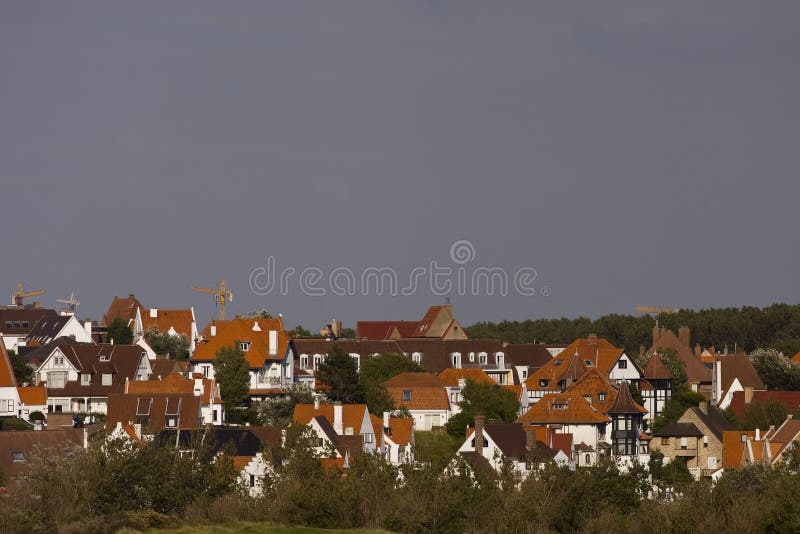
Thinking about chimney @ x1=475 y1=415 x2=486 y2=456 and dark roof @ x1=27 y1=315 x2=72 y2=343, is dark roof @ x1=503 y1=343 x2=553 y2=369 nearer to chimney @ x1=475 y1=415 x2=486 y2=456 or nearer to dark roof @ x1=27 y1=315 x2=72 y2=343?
dark roof @ x1=27 y1=315 x2=72 y2=343

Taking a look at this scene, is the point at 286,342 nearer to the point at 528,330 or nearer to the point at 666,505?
the point at 666,505

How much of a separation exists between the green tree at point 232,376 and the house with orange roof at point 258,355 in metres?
1.23

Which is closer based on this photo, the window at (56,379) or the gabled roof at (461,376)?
the window at (56,379)

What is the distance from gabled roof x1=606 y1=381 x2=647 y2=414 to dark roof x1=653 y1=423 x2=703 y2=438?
240 cm

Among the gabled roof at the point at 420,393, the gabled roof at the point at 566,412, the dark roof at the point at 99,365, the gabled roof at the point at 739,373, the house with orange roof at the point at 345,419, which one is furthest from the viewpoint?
the gabled roof at the point at 739,373

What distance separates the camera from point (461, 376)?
106875 mm

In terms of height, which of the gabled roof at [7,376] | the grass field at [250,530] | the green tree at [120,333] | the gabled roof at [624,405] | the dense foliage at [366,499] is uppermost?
the green tree at [120,333]

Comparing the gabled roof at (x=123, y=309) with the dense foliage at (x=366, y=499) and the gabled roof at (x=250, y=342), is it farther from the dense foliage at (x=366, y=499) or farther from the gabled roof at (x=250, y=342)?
the dense foliage at (x=366, y=499)

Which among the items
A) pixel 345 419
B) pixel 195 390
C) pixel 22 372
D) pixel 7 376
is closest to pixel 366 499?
pixel 345 419

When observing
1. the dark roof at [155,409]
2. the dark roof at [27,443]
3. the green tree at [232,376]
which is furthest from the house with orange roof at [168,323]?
the dark roof at [27,443]

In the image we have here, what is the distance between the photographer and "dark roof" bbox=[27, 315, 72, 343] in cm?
11331

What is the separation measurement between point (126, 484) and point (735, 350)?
104m

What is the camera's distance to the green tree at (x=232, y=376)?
3681 inches

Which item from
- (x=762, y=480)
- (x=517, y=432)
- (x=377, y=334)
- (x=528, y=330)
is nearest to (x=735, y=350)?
(x=528, y=330)
